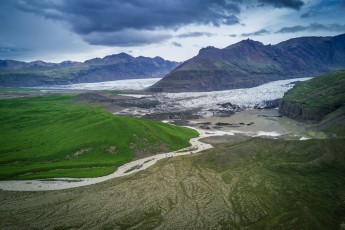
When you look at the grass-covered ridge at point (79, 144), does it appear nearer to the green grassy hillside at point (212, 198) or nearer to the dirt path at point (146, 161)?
the dirt path at point (146, 161)

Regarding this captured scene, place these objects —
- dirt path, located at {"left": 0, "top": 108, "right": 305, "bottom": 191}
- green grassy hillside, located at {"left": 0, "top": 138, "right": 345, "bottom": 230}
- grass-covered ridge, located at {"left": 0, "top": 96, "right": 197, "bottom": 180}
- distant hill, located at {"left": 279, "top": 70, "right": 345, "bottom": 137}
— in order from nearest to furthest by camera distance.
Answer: green grassy hillside, located at {"left": 0, "top": 138, "right": 345, "bottom": 230} < dirt path, located at {"left": 0, "top": 108, "right": 305, "bottom": 191} < grass-covered ridge, located at {"left": 0, "top": 96, "right": 197, "bottom": 180} < distant hill, located at {"left": 279, "top": 70, "right": 345, "bottom": 137}

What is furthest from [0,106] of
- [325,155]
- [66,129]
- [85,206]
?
[325,155]

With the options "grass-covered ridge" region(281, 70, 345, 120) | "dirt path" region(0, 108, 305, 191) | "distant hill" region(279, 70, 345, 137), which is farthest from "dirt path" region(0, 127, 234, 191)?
"grass-covered ridge" region(281, 70, 345, 120)

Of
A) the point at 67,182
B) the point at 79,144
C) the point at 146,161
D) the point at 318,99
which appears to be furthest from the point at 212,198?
the point at 318,99

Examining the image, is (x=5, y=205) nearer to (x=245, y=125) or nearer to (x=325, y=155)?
(x=325, y=155)

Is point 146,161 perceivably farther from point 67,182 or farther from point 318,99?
point 318,99

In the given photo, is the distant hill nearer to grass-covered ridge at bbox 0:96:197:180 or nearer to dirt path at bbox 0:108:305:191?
dirt path at bbox 0:108:305:191
